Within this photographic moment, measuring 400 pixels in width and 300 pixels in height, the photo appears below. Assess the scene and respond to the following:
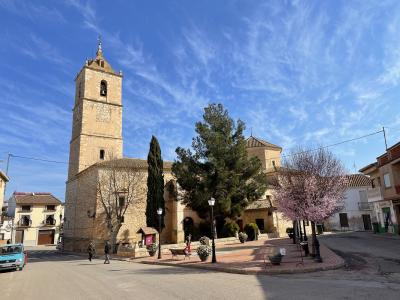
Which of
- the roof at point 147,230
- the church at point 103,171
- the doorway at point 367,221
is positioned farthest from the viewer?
the doorway at point 367,221

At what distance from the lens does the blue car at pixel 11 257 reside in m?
18.5

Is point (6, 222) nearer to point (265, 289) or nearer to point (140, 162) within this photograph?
point (140, 162)

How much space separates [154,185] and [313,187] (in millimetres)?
18958

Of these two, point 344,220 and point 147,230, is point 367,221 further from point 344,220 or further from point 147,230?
point 147,230

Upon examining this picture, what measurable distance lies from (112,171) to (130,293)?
1027 inches

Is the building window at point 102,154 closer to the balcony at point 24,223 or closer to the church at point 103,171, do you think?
the church at point 103,171

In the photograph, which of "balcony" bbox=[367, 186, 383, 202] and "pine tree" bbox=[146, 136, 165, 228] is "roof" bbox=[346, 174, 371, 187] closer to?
"balcony" bbox=[367, 186, 383, 202]

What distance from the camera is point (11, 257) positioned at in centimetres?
1881

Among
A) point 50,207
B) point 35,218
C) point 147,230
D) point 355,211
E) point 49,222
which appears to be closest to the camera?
point 147,230

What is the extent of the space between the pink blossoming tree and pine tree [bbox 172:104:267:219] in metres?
13.7

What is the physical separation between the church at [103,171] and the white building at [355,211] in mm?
13020

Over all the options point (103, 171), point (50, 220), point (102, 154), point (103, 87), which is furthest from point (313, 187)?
point (50, 220)

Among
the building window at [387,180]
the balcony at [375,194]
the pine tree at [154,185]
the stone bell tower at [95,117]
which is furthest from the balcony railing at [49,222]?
the building window at [387,180]

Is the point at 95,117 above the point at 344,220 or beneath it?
above
